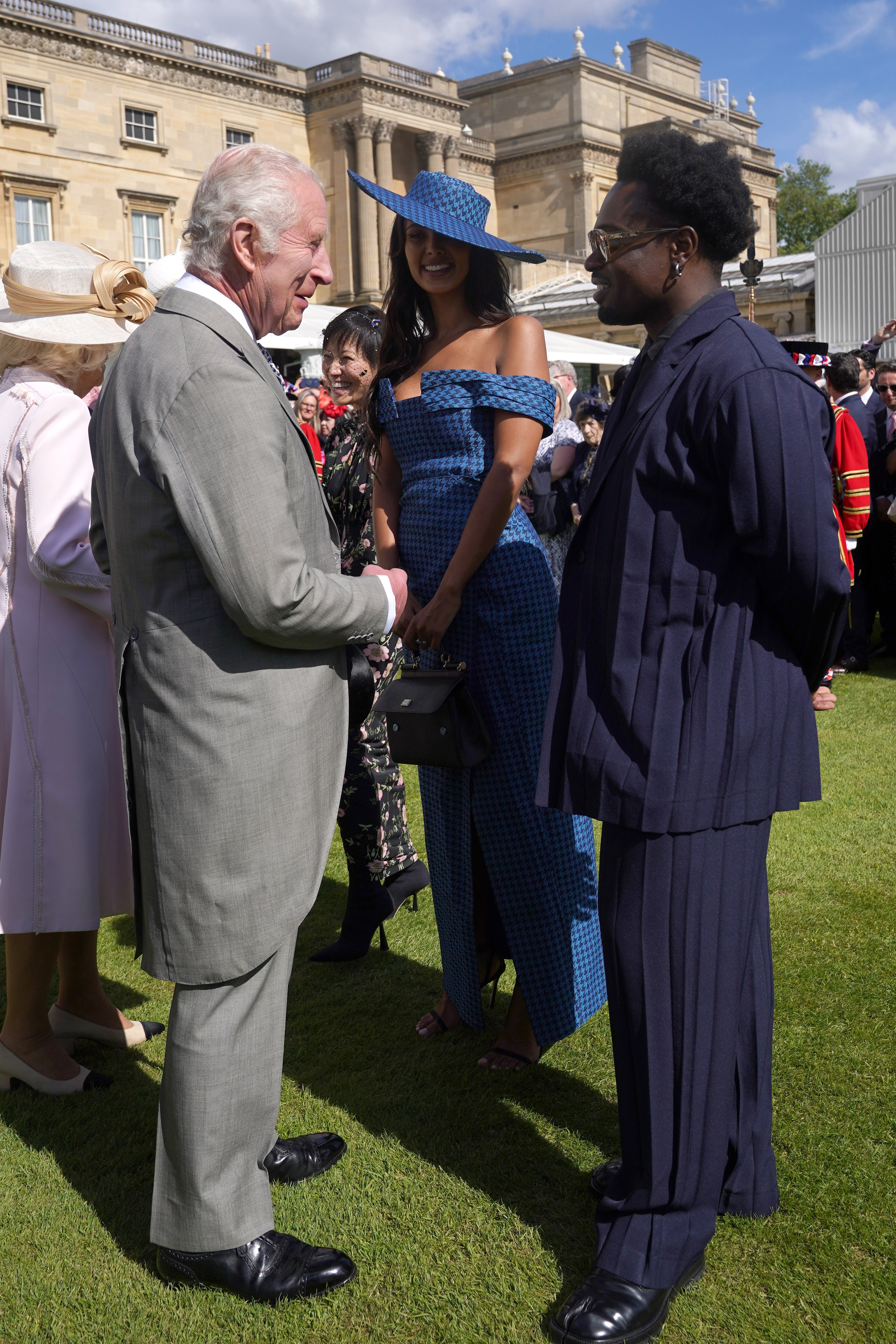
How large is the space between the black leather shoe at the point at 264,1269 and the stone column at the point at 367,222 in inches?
1879

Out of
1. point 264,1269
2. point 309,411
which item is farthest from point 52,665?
point 309,411

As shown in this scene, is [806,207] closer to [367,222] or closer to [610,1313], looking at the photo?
[367,222]

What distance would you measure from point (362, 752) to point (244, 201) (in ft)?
8.22

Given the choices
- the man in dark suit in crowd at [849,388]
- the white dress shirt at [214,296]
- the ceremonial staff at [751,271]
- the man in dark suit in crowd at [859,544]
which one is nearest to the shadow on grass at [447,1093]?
the white dress shirt at [214,296]

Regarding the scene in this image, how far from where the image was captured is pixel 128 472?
6.94 feet

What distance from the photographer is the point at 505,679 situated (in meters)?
3.12

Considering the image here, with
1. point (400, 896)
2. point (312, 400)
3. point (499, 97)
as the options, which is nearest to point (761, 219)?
point (499, 97)

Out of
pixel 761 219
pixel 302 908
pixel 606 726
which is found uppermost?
pixel 761 219

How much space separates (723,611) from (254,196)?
1163 millimetres

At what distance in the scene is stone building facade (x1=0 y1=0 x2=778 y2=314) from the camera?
128ft

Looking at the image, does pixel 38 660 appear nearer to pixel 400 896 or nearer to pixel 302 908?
pixel 302 908

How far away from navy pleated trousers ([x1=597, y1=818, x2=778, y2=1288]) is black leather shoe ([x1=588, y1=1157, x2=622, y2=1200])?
0.95 feet

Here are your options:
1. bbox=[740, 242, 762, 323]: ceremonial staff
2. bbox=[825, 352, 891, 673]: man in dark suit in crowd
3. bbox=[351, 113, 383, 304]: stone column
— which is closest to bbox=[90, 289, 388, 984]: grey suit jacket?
bbox=[740, 242, 762, 323]: ceremonial staff

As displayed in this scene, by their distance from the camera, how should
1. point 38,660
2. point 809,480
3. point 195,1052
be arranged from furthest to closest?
point 38,660
point 195,1052
point 809,480
